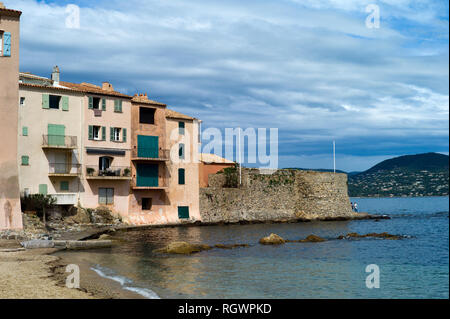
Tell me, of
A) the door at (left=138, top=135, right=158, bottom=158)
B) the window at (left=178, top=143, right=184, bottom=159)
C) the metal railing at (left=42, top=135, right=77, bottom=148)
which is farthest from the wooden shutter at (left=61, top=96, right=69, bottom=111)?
the window at (left=178, top=143, right=184, bottom=159)

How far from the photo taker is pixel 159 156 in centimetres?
4416

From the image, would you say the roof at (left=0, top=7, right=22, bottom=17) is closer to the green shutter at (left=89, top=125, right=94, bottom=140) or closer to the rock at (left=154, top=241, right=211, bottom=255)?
the green shutter at (left=89, top=125, right=94, bottom=140)

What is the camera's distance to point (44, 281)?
54.6 feet

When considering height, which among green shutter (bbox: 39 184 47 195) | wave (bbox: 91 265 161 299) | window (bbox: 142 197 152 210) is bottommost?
wave (bbox: 91 265 161 299)

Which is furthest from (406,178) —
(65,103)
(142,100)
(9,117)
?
(9,117)

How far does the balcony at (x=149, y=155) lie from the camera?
141 feet

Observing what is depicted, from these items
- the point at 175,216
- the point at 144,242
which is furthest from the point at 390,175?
the point at 144,242

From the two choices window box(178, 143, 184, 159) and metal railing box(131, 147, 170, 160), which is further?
window box(178, 143, 184, 159)

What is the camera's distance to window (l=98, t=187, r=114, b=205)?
4041cm

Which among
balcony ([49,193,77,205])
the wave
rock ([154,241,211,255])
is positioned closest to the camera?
the wave


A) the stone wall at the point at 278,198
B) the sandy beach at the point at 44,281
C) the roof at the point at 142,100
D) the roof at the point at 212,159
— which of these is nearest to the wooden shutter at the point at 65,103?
the roof at the point at 142,100
